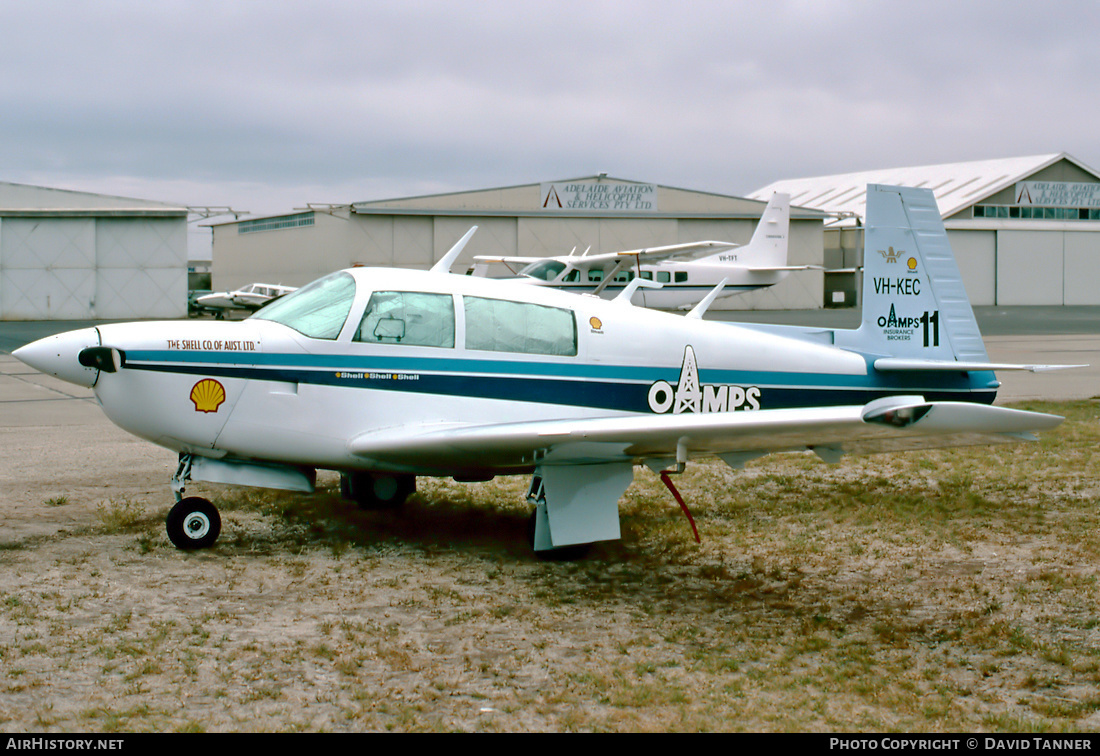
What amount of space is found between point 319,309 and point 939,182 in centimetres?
5946

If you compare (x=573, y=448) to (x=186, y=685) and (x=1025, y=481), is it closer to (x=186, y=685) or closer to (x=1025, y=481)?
(x=186, y=685)

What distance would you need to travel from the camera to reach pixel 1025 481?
843cm

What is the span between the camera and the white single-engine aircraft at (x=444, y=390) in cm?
564

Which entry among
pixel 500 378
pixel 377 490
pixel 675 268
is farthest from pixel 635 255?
pixel 500 378

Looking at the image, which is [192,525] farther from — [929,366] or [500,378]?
[929,366]

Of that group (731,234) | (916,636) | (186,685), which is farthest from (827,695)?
(731,234)

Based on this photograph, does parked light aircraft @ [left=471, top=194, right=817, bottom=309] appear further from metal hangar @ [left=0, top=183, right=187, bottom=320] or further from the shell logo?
the shell logo

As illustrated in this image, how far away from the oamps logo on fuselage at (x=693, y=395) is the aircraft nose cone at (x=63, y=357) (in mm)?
3583

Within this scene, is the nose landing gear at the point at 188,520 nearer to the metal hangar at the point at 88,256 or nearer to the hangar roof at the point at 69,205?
the metal hangar at the point at 88,256

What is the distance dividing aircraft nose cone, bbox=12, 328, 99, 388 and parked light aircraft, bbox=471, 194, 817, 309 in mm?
22001

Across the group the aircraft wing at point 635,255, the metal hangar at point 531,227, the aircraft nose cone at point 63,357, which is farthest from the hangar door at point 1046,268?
the aircraft nose cone at point 63,357

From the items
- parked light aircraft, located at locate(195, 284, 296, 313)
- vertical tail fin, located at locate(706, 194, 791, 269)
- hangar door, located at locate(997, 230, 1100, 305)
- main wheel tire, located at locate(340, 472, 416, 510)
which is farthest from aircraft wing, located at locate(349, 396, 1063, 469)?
hangar door, located at locate(997, 230, 1100, 305)

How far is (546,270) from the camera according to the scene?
30.1m

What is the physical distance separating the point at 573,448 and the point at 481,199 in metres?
41.2
